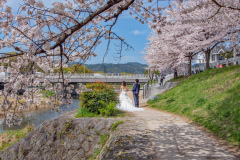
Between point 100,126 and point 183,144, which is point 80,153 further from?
point 183,144

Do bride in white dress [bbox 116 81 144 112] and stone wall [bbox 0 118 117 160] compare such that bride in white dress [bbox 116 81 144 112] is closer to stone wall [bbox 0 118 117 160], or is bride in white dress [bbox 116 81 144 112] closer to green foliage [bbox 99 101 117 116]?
green foliage [bbox 99 101 117 116]

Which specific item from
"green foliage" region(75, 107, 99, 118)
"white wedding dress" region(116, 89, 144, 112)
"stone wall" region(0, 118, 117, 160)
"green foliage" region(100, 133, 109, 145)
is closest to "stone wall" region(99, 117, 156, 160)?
"green foliage" region(100, 133, 109, 145)

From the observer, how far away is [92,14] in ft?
13.2

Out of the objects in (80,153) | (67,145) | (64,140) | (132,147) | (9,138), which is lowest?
(9,138)

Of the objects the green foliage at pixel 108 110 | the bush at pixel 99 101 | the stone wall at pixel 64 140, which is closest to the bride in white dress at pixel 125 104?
the bush at pixel 99 101

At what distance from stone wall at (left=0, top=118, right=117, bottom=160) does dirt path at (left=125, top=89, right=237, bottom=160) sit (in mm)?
2257

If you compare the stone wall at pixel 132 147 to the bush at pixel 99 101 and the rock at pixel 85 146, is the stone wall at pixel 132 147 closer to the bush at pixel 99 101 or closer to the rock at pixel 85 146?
the rock at pixel 85 146

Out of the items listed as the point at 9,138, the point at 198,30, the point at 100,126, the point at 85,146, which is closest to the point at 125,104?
the point at 100,126

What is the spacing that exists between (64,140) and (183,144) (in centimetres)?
516

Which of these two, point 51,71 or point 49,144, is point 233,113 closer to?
point 51,71

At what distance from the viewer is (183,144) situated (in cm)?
523

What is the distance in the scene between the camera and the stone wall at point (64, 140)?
26.7 feet

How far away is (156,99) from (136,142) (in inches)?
414

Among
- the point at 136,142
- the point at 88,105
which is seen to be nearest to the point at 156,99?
the point at 88,105
